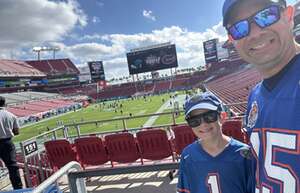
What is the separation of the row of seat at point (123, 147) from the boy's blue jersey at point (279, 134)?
17.4ft

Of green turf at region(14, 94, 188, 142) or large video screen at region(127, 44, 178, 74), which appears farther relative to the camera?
large video screen at region(127, 44, 178, 74)

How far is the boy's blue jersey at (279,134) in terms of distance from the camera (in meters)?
1.25

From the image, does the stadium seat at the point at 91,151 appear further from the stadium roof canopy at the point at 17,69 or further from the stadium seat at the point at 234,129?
the stadium roof canopy at the point at 17,69

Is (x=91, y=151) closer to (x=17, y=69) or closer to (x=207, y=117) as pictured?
(x=207, y=117)

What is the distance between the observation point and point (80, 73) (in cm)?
10550

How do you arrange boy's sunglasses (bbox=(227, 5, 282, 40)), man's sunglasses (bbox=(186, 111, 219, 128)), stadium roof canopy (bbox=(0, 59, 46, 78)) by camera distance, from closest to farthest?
1. boy's sunglasses (bbox=(227, 5, 282, 40))
2. man's sunglasses (bbox=(186, 111, 219, 128))
3. stadium roof canopy (bbox=(0, 59, 46, 78))

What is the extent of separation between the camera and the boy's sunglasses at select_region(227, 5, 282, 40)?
55.7 inches

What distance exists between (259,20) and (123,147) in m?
6.12

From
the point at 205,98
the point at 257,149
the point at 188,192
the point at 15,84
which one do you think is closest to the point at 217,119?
the point at 205,98

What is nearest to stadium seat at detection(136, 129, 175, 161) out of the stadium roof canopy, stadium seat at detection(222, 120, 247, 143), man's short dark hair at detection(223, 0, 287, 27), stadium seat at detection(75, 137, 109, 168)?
stadium seat at detection(75, 137, 109, 168)

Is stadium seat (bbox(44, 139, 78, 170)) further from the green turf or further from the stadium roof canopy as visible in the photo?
the stadium roof canopy

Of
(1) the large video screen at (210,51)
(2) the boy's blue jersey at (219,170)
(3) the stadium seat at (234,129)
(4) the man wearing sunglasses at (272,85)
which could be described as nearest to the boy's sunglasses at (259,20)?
(4) the man wearing sunglasses at (272,85)

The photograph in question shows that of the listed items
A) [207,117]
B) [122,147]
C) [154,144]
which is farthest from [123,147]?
[207,117]

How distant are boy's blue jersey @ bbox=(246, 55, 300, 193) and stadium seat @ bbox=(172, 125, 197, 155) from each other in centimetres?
525
